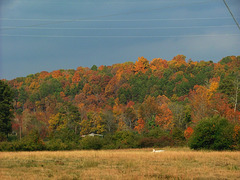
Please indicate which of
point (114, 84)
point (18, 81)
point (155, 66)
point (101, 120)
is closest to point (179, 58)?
point (155, 66)

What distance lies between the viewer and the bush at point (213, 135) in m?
41.0

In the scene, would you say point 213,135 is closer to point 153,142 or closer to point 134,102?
point 153,142

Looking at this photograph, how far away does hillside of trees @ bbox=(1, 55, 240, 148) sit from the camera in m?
64.0

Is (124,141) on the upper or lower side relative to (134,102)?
lower

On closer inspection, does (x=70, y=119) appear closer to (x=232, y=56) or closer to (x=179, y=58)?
(x=232, y=56)

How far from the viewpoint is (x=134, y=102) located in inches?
5251

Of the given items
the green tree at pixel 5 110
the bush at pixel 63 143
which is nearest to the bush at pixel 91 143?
the bush at pixel 63 143

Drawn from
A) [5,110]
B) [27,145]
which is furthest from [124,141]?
[5,110]

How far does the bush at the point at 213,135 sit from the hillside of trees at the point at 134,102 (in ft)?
2.61

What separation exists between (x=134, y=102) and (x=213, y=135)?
91926 millimetres

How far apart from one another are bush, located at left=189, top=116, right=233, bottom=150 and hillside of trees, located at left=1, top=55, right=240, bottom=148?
80cm

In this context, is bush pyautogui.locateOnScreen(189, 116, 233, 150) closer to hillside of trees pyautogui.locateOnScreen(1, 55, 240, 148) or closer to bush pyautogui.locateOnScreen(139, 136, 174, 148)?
hillside of trees pyautogui.locateOnScreen(1, 55, 240, 148)

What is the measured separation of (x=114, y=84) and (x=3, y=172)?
134 m

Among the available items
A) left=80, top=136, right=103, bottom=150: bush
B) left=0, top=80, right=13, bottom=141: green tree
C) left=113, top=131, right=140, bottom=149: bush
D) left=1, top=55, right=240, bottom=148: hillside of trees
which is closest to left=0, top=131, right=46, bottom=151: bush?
left=1, top=55, right=240, bottom=148: hillside of trees
